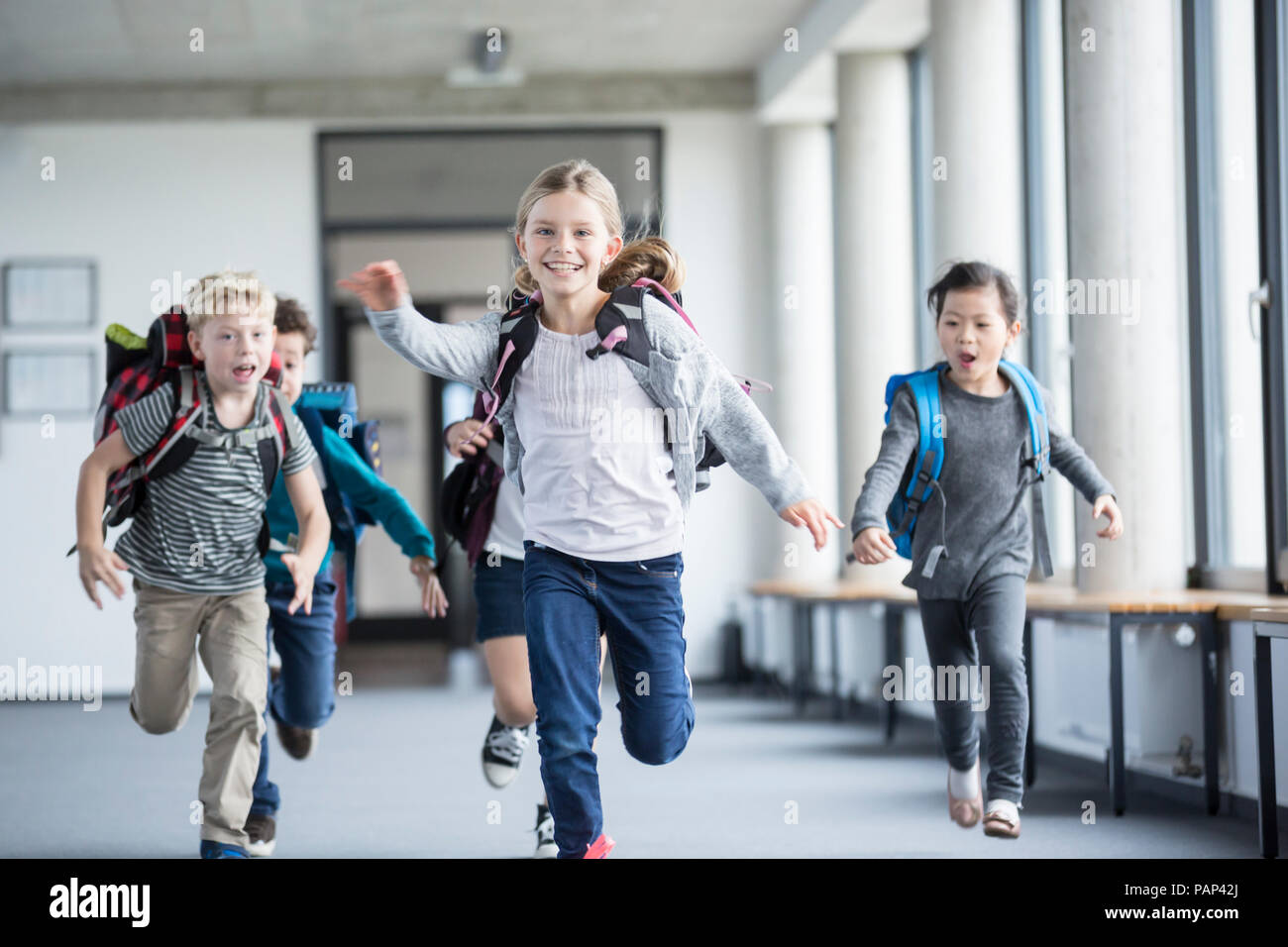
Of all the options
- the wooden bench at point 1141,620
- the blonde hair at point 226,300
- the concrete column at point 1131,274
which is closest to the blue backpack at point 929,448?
the wooden bench at point 1141,620

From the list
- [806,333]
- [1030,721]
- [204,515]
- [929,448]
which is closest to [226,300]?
[204,515]

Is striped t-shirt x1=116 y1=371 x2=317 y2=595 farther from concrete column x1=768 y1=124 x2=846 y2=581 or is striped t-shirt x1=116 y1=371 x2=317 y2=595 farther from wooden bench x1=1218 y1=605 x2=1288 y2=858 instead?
concrete column x1=768 y1=124 x2=846 y2=581

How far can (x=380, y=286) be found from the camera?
2.39 m

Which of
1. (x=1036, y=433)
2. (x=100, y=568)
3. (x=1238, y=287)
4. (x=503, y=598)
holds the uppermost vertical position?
(x=1238, y=287)

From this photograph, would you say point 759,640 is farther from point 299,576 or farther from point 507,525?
point 299,576

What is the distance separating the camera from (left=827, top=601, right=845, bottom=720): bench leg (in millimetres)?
6672

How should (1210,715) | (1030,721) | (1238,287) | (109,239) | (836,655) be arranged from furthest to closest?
(109,239)
(836,655)
(1238,287)
(1030,721)
(1210,715)

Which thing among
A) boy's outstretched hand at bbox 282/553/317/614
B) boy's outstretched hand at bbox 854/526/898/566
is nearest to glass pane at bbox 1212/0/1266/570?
boy's outstretched hand at bbox 854/526/898/566

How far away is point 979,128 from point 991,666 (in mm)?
3260

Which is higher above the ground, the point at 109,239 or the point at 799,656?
the point at 109,239

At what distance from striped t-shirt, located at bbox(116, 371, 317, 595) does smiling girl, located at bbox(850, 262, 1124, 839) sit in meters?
1.28

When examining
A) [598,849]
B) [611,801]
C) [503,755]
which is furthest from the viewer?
[611,801]

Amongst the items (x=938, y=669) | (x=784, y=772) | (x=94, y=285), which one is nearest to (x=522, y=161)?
(x=94, y=285)
